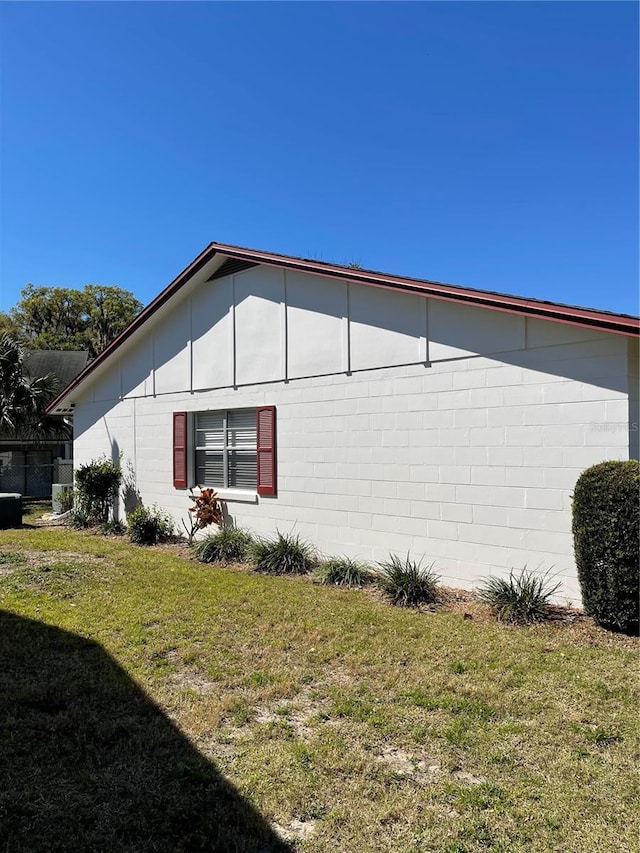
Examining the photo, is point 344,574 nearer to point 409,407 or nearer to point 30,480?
point 409,407

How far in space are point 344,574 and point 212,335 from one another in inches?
213

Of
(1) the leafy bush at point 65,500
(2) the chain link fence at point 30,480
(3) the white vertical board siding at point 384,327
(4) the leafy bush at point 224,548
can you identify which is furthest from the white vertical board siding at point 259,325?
(2) the chain link fence at point 30,480

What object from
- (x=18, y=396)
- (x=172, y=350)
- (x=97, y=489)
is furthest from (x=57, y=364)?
(x=172, y=350)

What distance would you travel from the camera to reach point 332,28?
796 centimetres

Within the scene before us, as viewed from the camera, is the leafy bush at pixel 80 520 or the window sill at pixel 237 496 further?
the leafy bush at pixel 80 520

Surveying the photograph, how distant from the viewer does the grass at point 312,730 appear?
8.11 ft

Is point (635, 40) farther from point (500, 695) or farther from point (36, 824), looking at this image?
point (36, 824)

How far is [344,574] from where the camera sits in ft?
24.1

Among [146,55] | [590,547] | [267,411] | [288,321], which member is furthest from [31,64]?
[590,547]

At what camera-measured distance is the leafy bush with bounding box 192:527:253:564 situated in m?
8.73

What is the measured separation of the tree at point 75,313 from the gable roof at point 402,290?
3364 cm

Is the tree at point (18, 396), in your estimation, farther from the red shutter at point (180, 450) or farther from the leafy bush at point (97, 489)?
the red shutter at point (180, 450)

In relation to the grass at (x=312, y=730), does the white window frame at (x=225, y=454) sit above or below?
above

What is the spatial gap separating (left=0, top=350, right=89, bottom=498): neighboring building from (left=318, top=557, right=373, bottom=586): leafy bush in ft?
41.7
